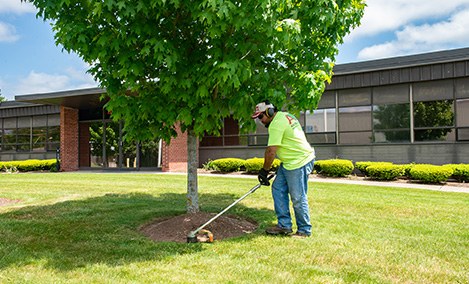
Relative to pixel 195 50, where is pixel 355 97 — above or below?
above

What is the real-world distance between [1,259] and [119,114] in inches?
84.0

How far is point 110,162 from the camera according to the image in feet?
64.3

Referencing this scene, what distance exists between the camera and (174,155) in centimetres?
1653

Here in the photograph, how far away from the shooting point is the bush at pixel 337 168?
13.0 meters

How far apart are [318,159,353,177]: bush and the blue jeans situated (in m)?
8.87

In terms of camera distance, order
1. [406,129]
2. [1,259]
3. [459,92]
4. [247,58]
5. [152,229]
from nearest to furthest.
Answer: [1,259]
[247,58]
[152,229]
[459,92]
[406,129]

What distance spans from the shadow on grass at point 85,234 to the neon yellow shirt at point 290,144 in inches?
64.1

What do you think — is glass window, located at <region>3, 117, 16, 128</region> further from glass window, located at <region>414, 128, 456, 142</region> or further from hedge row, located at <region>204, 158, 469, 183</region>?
glass window, located at <region>414, 128, 456, 142</region>

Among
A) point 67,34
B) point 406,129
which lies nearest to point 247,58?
point 67,34

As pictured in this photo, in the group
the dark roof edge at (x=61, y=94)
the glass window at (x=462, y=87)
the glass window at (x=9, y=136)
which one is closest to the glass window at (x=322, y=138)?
the glass window at (x=462, y=87)

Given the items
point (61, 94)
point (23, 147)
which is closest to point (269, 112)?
point (61, 94)

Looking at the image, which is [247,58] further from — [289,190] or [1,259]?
[1,259]

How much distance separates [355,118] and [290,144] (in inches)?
446

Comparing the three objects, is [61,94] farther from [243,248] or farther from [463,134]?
[463,134]
